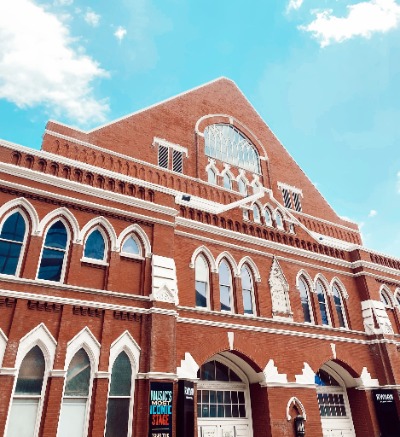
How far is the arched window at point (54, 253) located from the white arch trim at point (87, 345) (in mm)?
1731

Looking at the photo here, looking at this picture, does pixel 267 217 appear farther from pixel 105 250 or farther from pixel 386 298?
pixel 105 250

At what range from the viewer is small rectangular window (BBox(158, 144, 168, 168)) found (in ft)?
60.0

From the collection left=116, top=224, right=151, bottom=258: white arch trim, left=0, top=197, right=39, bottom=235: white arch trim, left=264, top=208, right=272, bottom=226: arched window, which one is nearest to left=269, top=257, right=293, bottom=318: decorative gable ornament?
left=264, top=208, right=272, bottom=226: arched window

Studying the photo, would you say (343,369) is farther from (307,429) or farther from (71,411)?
(71,411)

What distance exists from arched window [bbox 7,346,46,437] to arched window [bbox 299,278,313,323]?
33.1 feet

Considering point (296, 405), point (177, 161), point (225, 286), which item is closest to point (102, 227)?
point (225, 286)

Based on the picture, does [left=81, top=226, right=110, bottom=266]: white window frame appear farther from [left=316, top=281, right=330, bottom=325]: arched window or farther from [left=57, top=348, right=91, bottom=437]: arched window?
[left=316, top=281, right=330, bottom=325]: arched window

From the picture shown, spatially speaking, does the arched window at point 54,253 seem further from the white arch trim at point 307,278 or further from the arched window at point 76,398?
the white arch trim at point 307,278

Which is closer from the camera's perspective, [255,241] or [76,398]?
[76,398]

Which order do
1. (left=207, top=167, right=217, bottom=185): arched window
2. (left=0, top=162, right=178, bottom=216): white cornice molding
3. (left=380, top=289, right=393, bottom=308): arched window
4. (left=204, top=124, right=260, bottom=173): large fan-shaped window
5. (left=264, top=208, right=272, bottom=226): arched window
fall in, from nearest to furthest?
(left=0, top=162, right=178, bottom=216): white cornice molding → (left=264, top=208, right=272, bottom=226): arched window → (left=380, top=289, right=393, bottom=308): arched window → (left=207, top=167, right=217, bottom=185): arched window → (left=204, top=124, right=260, bottom=173): large fan-shaped window

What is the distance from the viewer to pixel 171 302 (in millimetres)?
11711

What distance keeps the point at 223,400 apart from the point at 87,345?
558 centimetres

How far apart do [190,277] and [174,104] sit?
10.8 meters

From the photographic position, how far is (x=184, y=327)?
12266mm
